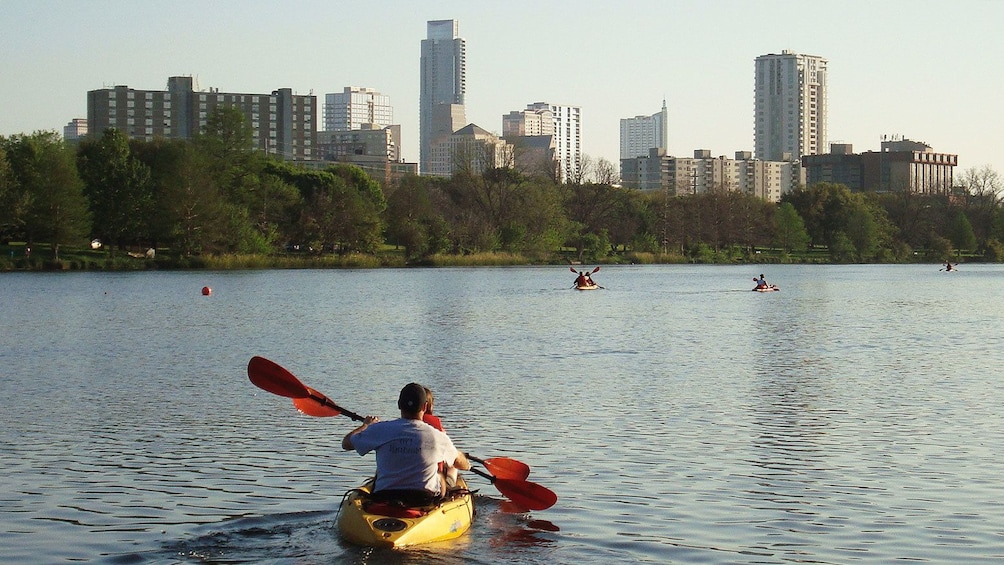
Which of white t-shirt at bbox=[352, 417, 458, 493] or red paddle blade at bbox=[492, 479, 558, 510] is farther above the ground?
white t-shirt at bbox=[352, 417, 458, 493]

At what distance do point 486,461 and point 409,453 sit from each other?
1590 mm

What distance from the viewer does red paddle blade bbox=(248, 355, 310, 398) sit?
1251 cm

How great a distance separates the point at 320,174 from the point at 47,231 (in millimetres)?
26607

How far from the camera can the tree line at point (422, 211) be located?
84.1m

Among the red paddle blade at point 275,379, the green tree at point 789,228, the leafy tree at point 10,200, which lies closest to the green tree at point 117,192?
the leafy tree at point 10,200

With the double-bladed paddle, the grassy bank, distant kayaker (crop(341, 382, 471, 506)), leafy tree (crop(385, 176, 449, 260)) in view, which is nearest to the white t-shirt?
distant kayaker (crop(341, 382, 471, 506))

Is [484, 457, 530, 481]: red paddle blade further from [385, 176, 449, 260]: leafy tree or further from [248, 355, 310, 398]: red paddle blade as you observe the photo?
[385, 176, 449, 260]: leafy tree

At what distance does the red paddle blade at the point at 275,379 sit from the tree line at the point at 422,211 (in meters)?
71.4

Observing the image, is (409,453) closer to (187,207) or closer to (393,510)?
(393,510)

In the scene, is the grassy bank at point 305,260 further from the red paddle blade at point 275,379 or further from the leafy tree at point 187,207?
the red paddle blade at point 275,379

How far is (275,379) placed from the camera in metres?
12.5

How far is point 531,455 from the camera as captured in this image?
1445cm

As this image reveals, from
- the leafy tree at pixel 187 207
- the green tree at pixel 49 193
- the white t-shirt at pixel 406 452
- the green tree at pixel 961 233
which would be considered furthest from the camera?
the green tree at pixel 961 233

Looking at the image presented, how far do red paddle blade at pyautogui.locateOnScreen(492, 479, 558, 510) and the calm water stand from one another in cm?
19
